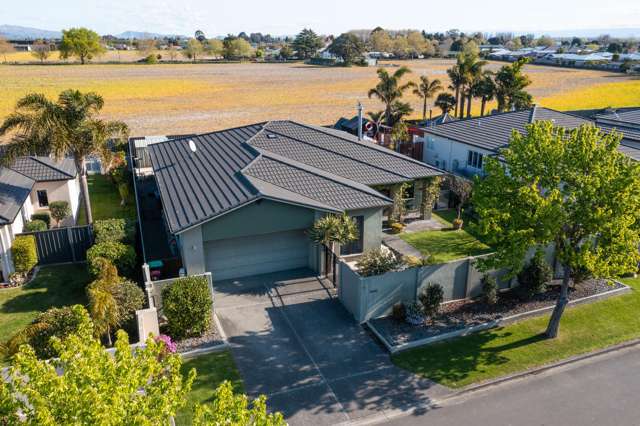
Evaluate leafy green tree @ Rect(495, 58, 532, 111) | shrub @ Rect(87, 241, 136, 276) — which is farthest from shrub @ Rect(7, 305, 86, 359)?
leafy green tree @ Rect(495, 58, 532, 111)

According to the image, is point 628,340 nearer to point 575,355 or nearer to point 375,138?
point 575,355

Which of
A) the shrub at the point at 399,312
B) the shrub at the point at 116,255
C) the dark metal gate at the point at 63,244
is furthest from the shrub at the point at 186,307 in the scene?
the dark metal gate at the point at 63,244

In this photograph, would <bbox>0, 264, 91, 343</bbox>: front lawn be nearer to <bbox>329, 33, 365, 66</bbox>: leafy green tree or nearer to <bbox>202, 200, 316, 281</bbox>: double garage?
<bbox>202, 200, 316, 281</bbox>: double garage

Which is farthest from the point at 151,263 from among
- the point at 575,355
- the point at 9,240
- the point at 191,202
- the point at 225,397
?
the point at 575,355

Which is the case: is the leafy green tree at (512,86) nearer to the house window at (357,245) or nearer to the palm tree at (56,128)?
the house window at (357,245)

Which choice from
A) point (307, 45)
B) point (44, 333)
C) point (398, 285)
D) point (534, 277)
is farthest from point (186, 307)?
point (307, 45)

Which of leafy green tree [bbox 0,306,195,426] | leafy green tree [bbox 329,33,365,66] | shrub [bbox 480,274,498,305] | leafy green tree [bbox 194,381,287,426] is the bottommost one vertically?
shrub [bbox 480,274,498,305]
